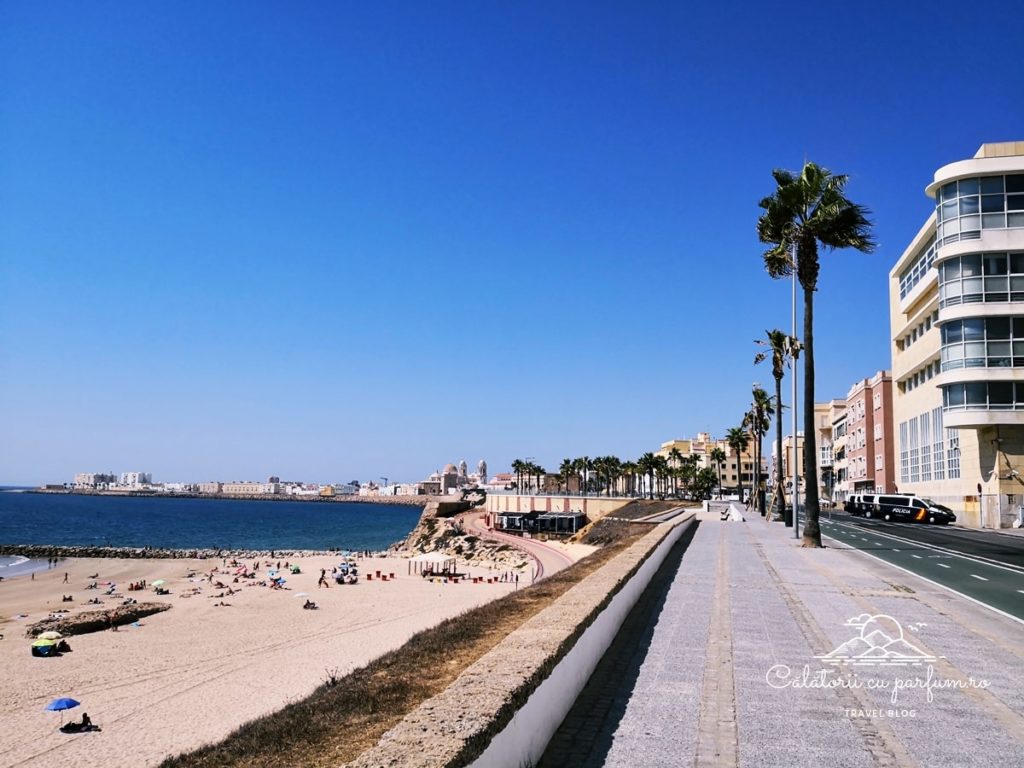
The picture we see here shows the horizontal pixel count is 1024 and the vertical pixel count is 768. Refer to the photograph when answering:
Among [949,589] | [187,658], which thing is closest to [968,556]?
[949,589]

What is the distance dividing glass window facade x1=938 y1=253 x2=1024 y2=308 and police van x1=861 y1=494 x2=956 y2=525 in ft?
45.7

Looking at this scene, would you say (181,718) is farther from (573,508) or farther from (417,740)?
(573,508)

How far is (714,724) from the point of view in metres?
7.01

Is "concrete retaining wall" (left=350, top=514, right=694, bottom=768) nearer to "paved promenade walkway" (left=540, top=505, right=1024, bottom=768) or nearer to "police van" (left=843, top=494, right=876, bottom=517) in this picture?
"paved promenade walkway" (left=540, top=505, right=1024, bottom=768)

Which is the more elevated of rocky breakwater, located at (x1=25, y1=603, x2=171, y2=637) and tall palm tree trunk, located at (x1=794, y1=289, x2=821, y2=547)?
tall palm tree trunk, located at (x1=794, y1=289, x2=821, y2=547)

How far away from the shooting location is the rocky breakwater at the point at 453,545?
73.6 metres

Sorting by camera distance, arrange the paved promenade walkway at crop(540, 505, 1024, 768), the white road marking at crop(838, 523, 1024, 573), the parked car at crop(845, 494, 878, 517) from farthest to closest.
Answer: the parked car at crop(845, 494, 878, 517) < the white road marking at crop(838, 523, 1024, 573) < the paved promenade walkway at crop(540, 505, 1024, 768)

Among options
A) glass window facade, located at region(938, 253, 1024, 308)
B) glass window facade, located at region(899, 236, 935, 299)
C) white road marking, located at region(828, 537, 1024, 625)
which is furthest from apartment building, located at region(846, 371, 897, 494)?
white road marking, located at region(828, 537, 1024, 625)

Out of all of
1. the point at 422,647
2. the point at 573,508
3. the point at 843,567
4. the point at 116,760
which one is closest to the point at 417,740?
the point at 422,647

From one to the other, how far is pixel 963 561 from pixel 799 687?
62.4 ft

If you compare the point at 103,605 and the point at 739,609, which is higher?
the point at 739,609

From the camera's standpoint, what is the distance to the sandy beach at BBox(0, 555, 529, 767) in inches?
711

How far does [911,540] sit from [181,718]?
2942 cm

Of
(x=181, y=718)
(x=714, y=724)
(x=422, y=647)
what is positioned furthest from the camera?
(x=181, y=718)
